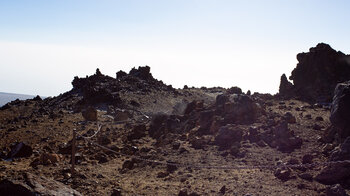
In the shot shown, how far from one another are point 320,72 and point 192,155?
58.3 ft

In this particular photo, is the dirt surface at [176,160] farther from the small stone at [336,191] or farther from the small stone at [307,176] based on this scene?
the small stone at [336,191]

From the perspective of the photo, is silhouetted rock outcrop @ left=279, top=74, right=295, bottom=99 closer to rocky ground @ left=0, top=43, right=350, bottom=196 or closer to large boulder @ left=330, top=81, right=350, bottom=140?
rocky ground @ left=0, top=43, right=350, bottom=196

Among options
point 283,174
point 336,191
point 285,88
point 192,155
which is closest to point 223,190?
point 283,174

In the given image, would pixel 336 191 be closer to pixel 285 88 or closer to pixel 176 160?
pixel 176 160

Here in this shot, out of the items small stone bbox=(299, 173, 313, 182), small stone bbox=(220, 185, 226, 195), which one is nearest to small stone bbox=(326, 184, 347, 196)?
small stone bbox=(299, 173, 313, 182)

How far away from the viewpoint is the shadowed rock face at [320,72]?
77.6 ft

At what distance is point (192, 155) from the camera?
10.7 metres

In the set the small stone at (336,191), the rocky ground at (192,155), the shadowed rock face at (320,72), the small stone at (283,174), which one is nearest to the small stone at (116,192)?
the rocky ground at (192,155)

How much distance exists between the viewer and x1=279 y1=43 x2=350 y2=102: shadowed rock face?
23.6 meters

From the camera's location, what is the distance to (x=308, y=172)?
27.0ft

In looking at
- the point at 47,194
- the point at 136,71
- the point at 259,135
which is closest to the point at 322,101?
the point at 259,135

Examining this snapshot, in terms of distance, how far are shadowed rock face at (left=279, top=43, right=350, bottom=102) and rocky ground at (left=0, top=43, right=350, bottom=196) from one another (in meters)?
5.81

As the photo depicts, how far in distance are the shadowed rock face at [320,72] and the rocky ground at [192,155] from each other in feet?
19.1

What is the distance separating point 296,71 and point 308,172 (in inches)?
779
